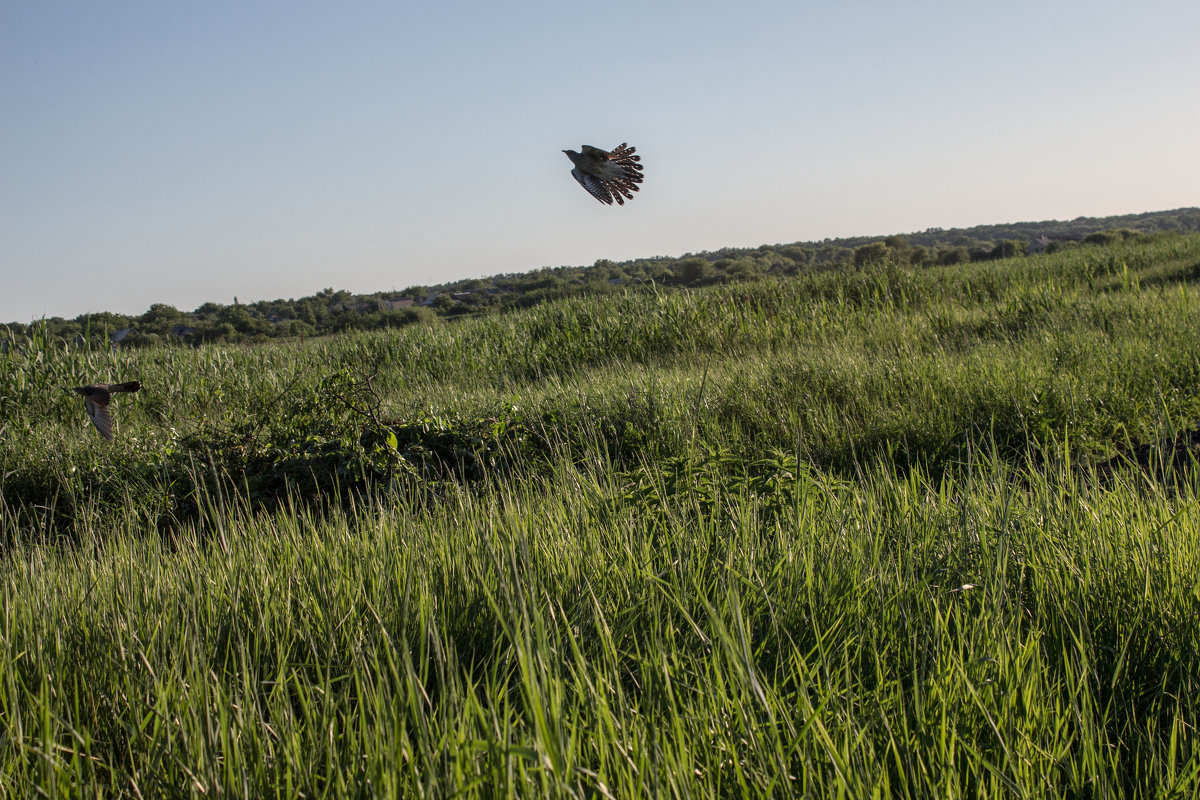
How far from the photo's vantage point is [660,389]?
225 inches

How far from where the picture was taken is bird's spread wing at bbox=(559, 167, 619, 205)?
6.63 feet

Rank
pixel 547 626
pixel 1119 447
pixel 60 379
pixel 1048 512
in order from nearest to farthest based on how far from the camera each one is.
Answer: pixel 547 626 → pixel 1048 512 → pixel 1119 447 → pixel 60 379

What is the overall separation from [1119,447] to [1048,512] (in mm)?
3199

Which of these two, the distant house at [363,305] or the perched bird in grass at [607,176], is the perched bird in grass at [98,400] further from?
the distant house at [363,305]

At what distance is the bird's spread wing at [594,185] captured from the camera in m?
2.02

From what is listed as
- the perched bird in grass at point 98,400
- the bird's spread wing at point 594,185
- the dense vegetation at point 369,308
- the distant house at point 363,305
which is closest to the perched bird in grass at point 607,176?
the bird's spread wing at point 594,185

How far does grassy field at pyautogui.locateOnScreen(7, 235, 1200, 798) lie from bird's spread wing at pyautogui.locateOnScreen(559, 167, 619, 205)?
90 cm

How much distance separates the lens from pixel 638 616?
6.32ft

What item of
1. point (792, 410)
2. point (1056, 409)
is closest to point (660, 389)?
point (792, 410)

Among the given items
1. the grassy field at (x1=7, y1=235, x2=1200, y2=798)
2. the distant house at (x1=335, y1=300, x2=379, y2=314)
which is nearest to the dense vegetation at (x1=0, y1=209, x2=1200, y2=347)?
the distant house at (x1=335, y1=300, x2=379, y2=314)

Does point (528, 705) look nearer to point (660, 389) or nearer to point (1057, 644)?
point (1057, 644)

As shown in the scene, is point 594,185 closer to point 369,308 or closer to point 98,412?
point 98,412

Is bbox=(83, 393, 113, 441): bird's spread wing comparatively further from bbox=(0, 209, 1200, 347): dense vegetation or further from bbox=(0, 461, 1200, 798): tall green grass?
bbox=(0, 209, 1200, 347): dense vegetation

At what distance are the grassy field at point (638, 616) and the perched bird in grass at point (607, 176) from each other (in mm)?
890
